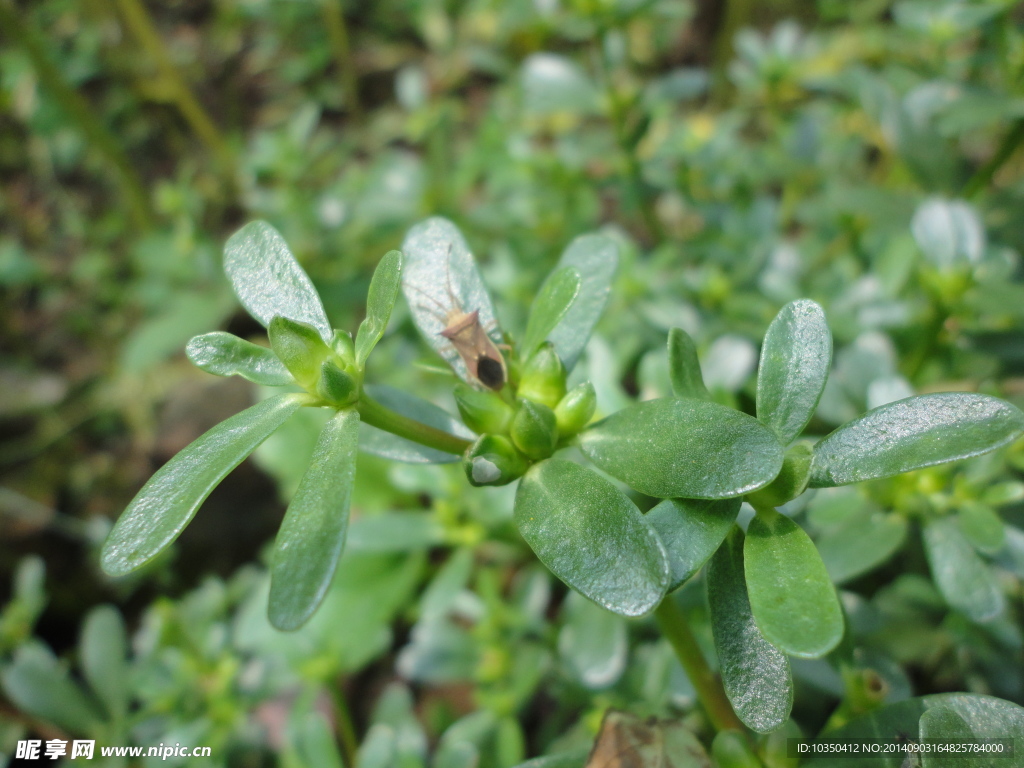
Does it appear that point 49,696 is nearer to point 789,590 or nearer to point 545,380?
point 545,380

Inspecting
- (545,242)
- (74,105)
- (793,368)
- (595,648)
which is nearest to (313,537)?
(793,368)

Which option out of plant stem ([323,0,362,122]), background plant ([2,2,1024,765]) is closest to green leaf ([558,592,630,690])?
background plant ([2,2,1024,765])

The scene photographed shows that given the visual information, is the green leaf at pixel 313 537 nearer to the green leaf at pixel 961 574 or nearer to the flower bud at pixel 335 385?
the flower bud at pixel 335 385

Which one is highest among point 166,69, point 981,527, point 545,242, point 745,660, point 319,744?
point 166,69

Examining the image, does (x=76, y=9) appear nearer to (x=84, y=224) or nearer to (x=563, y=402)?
(x=84, y=224)

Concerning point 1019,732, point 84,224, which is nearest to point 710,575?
point 1019,732

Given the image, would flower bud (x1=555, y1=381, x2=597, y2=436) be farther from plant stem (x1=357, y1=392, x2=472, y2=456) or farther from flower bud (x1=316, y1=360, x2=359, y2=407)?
flower bud (x1=316, y1=360, x2=359, y2=407)
